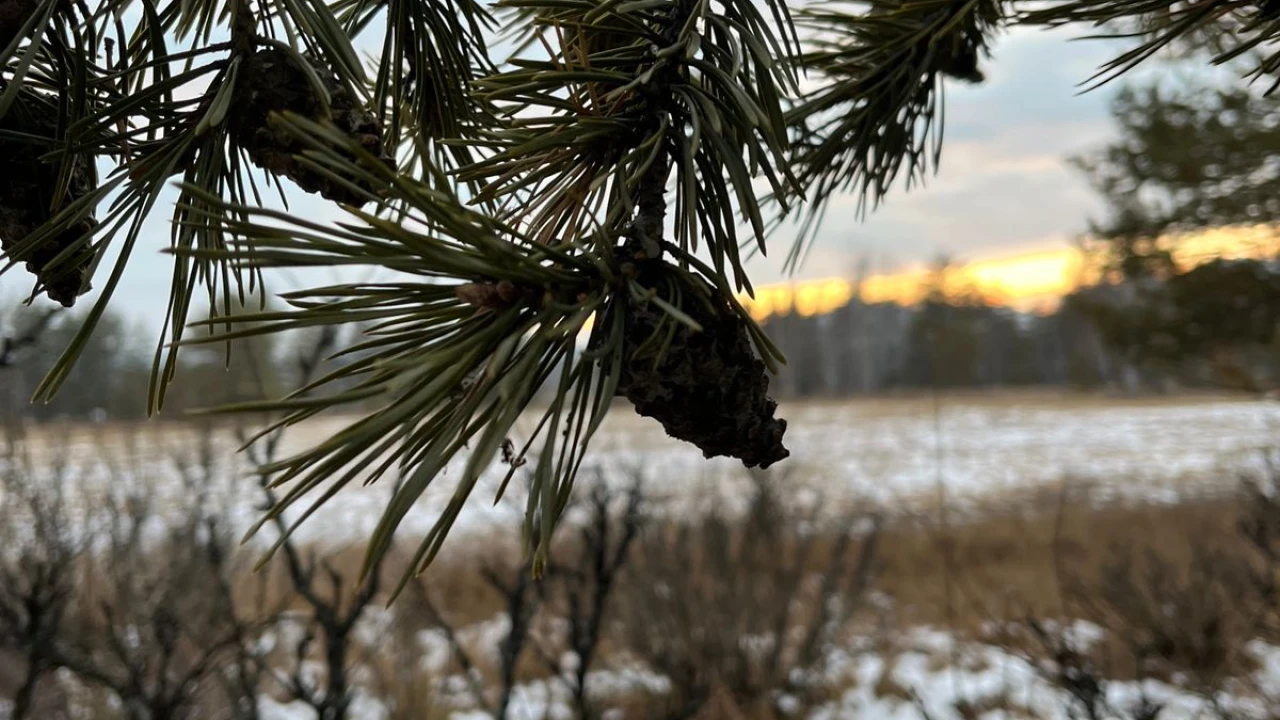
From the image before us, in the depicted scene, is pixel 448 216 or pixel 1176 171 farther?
pixel 1176 171

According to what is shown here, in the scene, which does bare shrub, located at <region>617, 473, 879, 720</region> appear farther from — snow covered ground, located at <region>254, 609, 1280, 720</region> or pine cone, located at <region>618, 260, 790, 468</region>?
pine cone, located at <region>618, 260, 790, 468</region>

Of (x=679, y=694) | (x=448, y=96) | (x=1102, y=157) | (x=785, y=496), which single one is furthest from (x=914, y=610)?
(x=448, y=96)

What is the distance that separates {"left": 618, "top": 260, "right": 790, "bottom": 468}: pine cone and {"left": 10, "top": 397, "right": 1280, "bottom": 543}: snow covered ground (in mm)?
1755

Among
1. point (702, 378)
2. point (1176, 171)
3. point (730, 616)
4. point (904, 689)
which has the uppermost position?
point (1176, 171)

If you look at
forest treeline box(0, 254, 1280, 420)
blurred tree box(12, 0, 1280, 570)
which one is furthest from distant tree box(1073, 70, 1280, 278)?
blurred tree box(12, 0, 1280, 570)

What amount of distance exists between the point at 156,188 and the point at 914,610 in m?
2.89

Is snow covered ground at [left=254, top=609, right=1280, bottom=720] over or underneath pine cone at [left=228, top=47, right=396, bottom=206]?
underneath

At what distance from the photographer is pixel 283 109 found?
0.64 feet

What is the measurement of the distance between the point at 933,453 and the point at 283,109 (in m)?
6.25

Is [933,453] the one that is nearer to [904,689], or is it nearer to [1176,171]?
[1176,171]

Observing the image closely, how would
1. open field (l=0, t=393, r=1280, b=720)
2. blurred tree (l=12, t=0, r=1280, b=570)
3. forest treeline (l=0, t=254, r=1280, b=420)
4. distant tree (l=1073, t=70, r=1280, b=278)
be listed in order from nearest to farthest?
blurred tree (l=12, t=0, r=1280, b=570)
open field (l=0, t=393, r=1280, b=720)
distant tree (l=1073, t=70, r=1280, b=278)
forest treeline (l=0, t=254, r=1280, b=420)

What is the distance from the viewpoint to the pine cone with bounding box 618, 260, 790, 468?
0.18 meters

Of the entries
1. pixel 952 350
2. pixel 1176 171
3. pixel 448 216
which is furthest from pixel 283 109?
pixel 952 350

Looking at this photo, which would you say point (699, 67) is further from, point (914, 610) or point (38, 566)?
point (914, 610)
